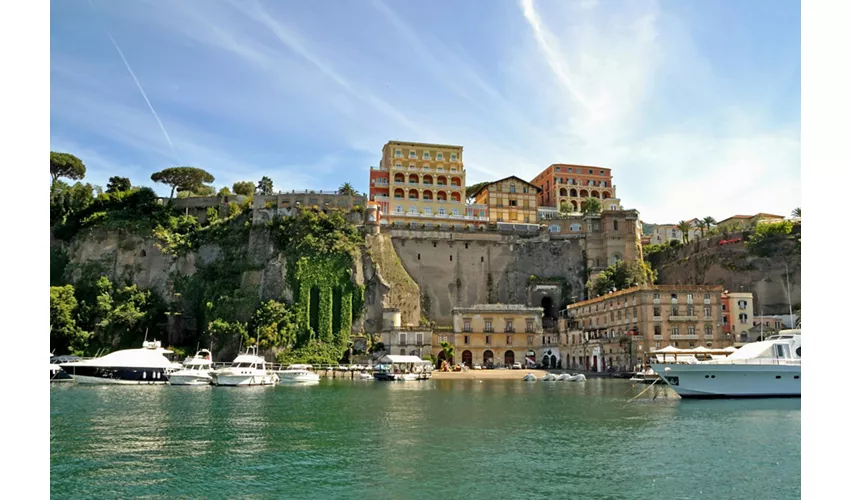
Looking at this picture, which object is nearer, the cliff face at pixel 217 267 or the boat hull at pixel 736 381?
the boat hull at pixel 736 381

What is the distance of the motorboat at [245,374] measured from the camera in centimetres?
4097

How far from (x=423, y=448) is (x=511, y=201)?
174ft

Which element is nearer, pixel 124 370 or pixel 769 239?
pixel 124 370

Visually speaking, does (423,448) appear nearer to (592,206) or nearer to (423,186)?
(423,186)

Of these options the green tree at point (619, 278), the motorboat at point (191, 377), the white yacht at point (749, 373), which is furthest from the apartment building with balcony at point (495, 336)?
the white yacht at point (749, 373)

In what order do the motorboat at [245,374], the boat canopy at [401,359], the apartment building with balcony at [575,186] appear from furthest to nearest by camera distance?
the apartment building with balcony at [575,186], the boat canopy at [401,359], the motorboat at [245,374]

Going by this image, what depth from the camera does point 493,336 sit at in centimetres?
5462

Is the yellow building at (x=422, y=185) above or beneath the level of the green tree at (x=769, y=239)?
above

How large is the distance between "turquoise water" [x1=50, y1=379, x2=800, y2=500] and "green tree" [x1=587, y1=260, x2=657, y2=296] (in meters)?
27.3

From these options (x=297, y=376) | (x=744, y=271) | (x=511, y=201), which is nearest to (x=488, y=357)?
(x=297, y=376)

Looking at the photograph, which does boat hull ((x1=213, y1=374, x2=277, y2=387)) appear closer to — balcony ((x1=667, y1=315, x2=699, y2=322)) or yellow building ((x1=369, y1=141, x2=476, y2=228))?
yellow building ((x1=369, y1=141, x2=476, y2=228))

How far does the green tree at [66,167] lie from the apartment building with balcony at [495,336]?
38.8 m

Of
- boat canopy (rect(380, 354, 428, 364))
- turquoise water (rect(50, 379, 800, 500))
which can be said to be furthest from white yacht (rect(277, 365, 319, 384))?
turquoise water (rect(50, 379, 800, 500))

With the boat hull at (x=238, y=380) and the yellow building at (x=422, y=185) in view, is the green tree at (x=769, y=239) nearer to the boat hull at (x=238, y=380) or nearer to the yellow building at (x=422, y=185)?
the yellow building at (x=422, y=185)
